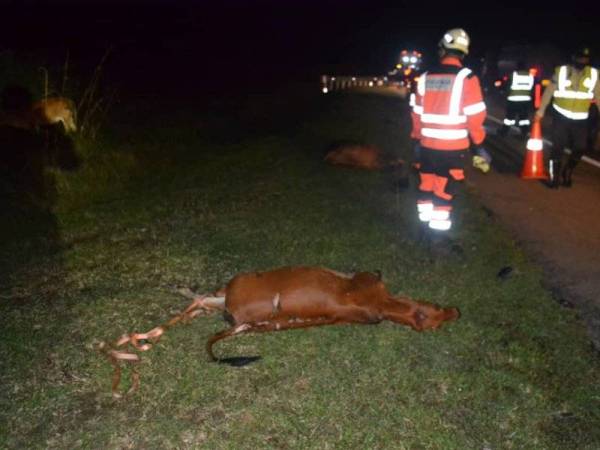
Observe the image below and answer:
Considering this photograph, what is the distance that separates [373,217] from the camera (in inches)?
241

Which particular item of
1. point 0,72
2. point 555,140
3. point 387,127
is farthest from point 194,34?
point 555,140

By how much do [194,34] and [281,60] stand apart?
21.1 ft

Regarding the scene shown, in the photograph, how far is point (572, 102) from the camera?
715 centimetres

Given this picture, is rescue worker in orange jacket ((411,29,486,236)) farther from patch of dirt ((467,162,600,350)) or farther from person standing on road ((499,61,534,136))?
person standing on road ((499,61,534,136))

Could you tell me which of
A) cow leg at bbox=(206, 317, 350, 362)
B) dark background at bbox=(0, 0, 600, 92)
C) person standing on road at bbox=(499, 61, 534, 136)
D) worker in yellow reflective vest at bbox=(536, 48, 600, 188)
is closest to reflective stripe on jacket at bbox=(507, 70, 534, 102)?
person standing on road at bbox=(499, 61, 534, 136)

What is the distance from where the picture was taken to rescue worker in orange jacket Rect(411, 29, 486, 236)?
15.4ft

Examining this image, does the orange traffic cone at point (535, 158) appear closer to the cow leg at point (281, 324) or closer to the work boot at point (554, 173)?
the work boot at point (554, 173)

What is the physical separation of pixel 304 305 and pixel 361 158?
16.0ft

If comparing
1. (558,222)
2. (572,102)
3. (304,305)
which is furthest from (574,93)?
(304,305)

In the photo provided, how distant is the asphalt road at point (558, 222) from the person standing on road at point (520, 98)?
1982 mm

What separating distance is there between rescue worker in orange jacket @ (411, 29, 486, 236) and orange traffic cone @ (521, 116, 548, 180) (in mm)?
3441

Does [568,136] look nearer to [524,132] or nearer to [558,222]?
[558,222]

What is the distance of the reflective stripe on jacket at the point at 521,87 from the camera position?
11.2m

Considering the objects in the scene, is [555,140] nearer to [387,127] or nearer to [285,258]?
[285,258]
